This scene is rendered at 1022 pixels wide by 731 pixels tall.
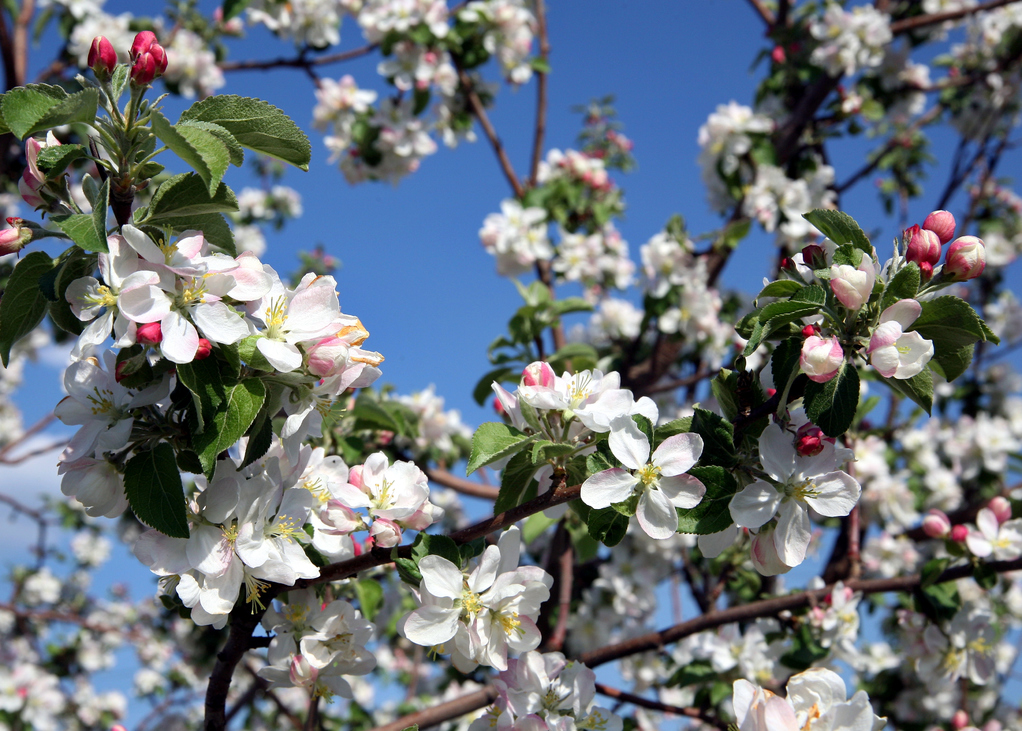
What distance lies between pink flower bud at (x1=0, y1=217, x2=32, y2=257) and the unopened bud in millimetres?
1166

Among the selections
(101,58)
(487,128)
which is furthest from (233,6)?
(101,58)

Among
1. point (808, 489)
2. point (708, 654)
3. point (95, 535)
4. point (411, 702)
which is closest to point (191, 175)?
point (808, 489)

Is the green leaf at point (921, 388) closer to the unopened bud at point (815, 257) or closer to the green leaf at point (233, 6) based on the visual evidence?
the unopened bud at point (815, 257)

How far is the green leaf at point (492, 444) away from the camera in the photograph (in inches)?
40.7

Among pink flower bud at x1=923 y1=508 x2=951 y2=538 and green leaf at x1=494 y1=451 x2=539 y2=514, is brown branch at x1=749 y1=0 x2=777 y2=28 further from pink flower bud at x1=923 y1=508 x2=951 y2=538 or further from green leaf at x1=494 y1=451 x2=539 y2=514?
green leaf at x1=494 y1=451 x2=539 y2=514

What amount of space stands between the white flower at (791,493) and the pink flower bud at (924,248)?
1.04 feet

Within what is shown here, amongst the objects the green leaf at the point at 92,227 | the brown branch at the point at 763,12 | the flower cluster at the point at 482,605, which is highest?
the brown branch at the point at 763,12

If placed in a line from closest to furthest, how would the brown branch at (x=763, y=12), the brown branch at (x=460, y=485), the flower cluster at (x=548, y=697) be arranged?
the flower cluster at (x=548, y=697) → the brown branch at (x=460, y=485) → the brown branch at (x=763, y=12)

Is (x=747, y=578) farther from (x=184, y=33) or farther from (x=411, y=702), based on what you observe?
(x=184, y=33)

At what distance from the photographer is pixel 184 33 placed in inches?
173

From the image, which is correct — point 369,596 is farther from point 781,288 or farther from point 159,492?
point 781,288

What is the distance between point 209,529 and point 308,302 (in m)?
0.36

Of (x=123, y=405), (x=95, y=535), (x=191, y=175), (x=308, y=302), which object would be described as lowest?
(x=95, y=535)

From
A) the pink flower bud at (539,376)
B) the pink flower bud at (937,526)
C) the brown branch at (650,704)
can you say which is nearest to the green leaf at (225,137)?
the pink flower bud at (539,376)
